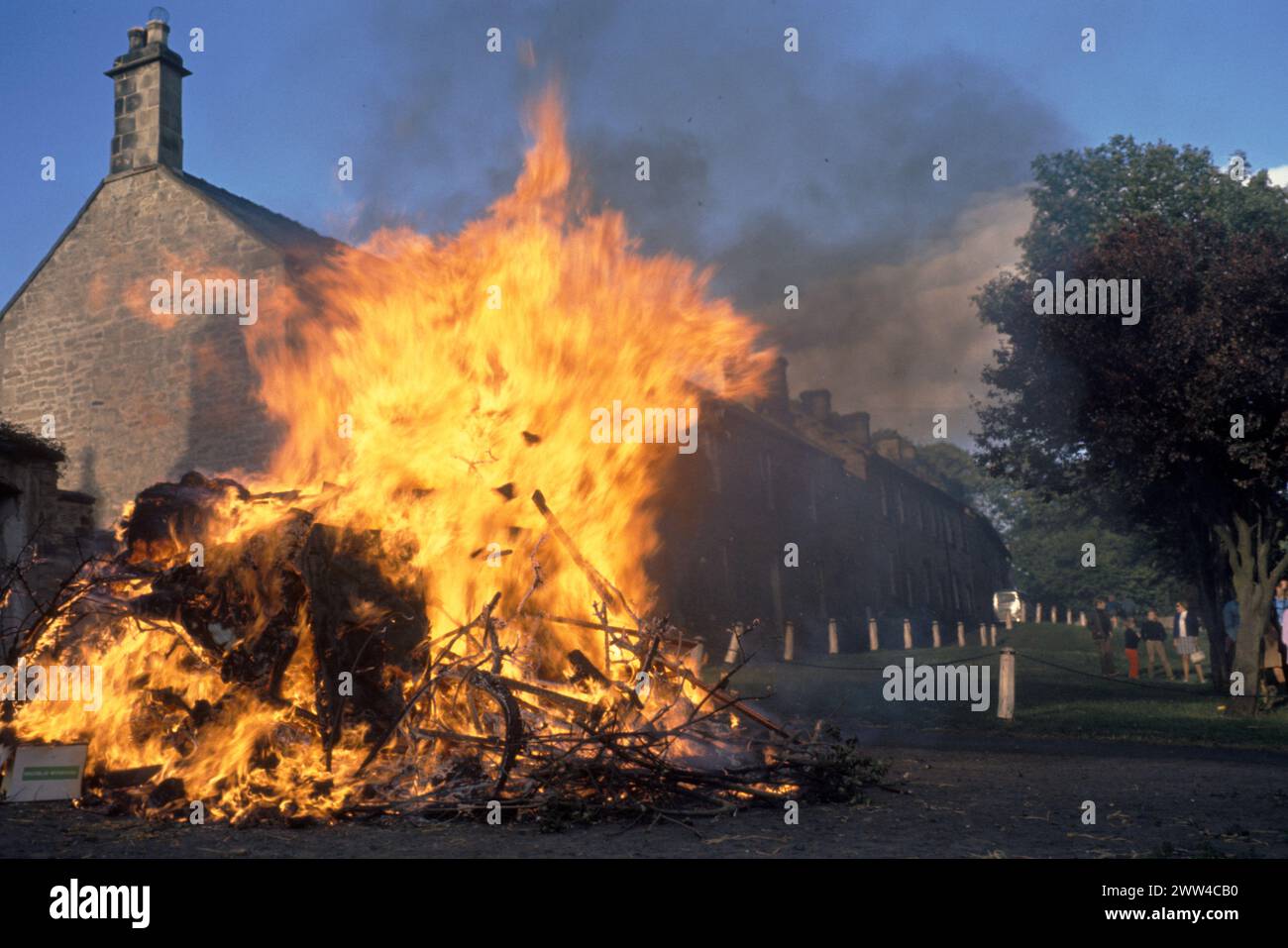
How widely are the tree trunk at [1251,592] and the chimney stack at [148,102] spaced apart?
849 inches

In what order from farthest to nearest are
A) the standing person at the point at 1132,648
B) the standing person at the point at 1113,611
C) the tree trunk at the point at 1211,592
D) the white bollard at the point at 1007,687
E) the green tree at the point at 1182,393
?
the standing person at the point at 1113,611 < the standing person at the point at 1132,648 < the tree trunk at the point at 1211,592 < the green tree at the point at 1182,393 < the white bollard at the point at 1007,687

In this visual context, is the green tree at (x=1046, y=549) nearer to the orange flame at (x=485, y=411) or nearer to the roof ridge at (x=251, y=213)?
the roof ridge at (x=251, y=213)

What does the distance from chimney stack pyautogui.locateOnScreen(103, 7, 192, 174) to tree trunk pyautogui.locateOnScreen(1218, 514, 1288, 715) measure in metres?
21.6

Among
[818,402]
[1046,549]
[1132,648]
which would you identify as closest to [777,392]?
[818,402]

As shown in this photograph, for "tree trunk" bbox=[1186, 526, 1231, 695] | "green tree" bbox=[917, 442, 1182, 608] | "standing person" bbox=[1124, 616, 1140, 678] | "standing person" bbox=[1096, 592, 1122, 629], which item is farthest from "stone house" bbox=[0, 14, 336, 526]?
"green tree" bbox=[917, 442, 1182, 608]

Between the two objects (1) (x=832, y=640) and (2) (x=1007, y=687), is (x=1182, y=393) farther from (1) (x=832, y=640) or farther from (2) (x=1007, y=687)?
(1) (x=832, y=640)

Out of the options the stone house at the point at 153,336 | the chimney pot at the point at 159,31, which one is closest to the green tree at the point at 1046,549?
the stone house at the point at 153,336

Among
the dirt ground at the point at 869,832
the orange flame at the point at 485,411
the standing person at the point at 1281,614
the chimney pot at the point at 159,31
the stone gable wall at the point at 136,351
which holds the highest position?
the chimney pot at the point at 159,31

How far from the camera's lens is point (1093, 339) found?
17469 millimetres

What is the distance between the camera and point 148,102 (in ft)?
71.5

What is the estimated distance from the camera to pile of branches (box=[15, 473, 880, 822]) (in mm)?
7102

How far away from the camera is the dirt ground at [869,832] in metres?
5.90
